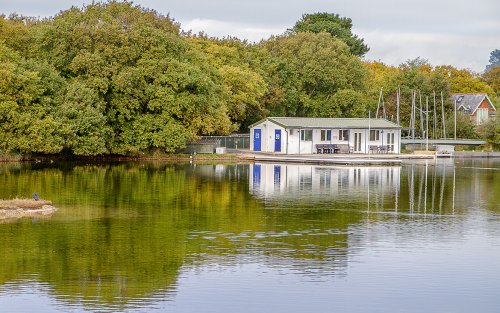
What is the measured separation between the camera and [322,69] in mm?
88062

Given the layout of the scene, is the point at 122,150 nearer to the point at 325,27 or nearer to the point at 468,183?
the point at 468,183

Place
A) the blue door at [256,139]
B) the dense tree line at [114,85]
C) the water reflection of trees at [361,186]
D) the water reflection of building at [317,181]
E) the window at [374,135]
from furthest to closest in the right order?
the window at [374,135] < the blue door at [256,139] < the dense tree line at [114,85] < the water reflection of building at [317,181] < the water reflection of trees at [361,186]

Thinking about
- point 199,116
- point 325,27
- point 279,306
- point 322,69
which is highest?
point 325,27

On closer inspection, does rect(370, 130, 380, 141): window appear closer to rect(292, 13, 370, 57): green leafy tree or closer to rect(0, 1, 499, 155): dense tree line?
rect(0, 1, 499, 155): dense tree line

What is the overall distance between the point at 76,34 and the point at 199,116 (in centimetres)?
1160

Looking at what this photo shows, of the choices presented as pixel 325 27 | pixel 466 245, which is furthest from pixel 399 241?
pixel 325 27

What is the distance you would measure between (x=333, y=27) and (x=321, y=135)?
45067 millimetres

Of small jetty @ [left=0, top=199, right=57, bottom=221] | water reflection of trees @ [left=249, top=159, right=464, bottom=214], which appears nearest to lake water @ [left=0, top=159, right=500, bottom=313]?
water reflection of trees @ [left=249, top=159, right=464, bottom=214]

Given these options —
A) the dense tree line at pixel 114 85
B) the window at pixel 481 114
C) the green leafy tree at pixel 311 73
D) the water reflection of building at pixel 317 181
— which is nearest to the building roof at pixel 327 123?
the dense tree line at pixel 114 85

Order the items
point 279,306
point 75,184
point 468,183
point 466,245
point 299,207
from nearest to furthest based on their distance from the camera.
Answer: point 279,306, point 466,245, point 299,207, point 75,184, point 468,183

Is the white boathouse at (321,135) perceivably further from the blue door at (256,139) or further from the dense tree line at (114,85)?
the dense tree line at (114,85)

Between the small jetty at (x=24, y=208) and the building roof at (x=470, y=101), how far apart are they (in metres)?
77.4

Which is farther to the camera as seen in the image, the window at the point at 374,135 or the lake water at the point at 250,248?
the window at the point at 374,135

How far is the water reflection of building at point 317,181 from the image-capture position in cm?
4300
